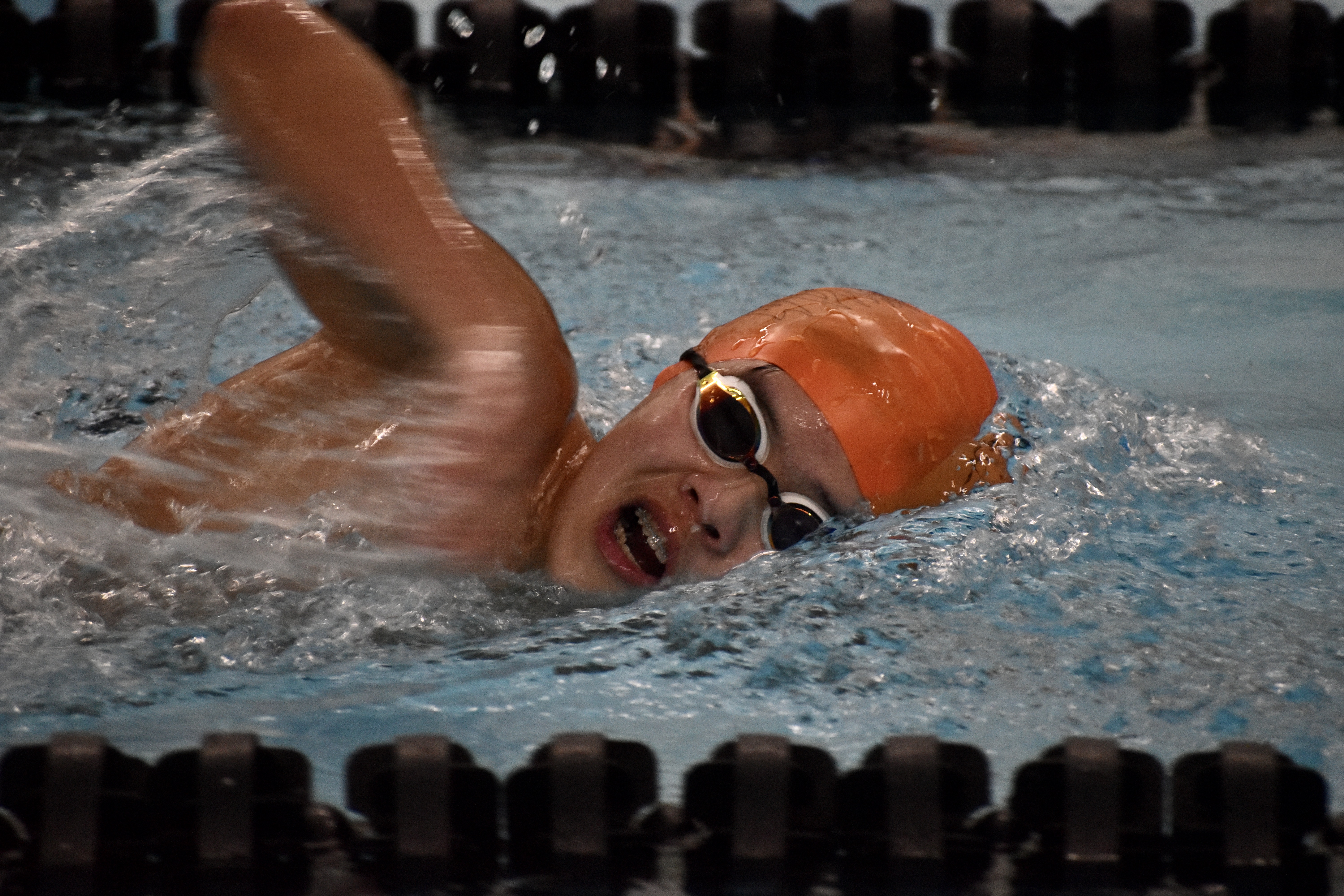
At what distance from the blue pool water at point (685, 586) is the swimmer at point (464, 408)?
0.05 metres

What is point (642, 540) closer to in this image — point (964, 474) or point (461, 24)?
point (964, 474)

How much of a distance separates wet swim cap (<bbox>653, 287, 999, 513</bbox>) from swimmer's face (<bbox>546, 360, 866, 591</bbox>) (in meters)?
0.04

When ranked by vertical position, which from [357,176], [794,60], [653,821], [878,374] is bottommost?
[653,821]

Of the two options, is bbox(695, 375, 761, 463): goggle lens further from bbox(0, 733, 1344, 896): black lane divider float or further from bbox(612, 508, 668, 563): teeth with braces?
bbox(0, 733, 1344, 896): black lane divider float

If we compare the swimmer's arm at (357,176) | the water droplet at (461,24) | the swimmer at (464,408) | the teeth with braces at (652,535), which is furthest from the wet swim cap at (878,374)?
the water droplet at (461,24)

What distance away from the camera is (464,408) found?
160 centimetres

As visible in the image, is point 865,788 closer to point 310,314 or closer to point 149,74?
point 310,314

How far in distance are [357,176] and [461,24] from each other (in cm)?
283

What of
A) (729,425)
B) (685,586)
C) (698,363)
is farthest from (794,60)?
(685,586)

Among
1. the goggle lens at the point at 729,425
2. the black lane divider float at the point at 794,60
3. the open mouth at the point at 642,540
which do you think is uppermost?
the black lane divider float at the point at 794,60

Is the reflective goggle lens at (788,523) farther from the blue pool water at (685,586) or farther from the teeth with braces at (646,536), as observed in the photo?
the teeth with braces at (646,536)

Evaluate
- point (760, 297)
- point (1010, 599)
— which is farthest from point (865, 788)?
point (760, 297)

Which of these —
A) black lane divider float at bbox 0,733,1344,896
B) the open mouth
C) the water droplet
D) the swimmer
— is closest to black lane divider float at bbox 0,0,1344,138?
the water droplet

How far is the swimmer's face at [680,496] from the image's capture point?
1.76 meters
